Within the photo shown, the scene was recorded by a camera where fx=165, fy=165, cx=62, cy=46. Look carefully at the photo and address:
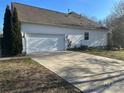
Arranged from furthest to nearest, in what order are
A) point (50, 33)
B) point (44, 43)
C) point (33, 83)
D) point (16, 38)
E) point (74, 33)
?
point (74, 33) → point (50, 33) → point (44, 43) → point (16, 38) → point (33, 83)

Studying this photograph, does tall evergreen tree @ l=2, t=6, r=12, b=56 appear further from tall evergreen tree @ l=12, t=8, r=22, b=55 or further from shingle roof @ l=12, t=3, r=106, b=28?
shingle roof @ l=12, t=3, r=106, b=28

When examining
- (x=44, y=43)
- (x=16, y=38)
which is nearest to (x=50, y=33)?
(x=44, y=43)

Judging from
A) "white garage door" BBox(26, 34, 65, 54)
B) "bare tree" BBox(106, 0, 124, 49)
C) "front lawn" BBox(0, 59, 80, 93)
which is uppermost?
"bare tree" BBox(106, 0, 124, 49)

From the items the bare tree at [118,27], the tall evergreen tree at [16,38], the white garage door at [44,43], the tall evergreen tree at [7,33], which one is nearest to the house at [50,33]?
the white garage door at [44,43]

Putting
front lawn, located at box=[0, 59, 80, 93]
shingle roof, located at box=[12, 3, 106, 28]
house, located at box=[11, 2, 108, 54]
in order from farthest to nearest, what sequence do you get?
shingle roof, located at box=[12, 3, 106, 28], house, located at box=[11, 2, 108, 54], front lawn, located at box=[0, 59, 80, 93]

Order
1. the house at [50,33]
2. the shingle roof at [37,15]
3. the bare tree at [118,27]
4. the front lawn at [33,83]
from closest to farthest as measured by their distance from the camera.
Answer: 1. the front lawn at [33,83]
2. the house at [50,33]
3. the shingle roof at [37,15]
4. the bare tree at [118,27]

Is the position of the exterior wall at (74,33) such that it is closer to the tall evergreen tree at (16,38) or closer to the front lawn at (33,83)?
the tall evergreen tree at (16,38)

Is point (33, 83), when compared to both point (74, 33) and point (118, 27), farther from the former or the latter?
point (118, 27)

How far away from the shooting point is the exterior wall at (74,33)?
54.1 ft

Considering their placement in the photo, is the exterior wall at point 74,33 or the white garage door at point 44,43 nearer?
the white garage door at point 44,43

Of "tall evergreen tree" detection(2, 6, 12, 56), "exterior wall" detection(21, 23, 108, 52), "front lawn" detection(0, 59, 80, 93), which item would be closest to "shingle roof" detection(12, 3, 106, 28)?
"exterior wall" detection(21, 23, 108, 52)

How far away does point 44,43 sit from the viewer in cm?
1745

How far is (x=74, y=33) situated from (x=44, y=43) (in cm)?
465

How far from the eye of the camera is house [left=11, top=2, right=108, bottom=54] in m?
16.3
